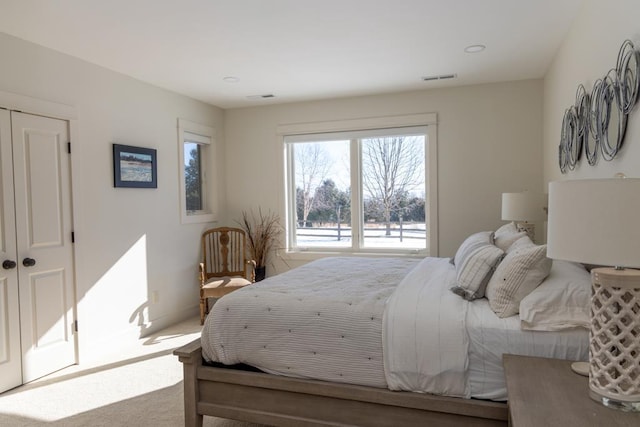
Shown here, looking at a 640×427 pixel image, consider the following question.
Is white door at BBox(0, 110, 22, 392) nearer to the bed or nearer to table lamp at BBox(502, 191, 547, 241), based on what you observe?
the bed

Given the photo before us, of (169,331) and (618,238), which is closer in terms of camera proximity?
(618,238)

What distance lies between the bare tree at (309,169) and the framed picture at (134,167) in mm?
1793

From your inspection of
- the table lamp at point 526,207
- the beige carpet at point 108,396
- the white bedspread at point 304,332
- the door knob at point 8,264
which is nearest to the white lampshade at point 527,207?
the table lamp at point 526,207

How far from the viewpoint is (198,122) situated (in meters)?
5.15

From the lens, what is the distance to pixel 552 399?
138 cm

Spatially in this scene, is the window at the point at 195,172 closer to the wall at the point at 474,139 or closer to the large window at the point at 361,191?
the large window at the point at 361,191

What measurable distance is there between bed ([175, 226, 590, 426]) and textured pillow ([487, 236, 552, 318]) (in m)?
0.01

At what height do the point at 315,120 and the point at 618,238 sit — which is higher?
the point at 315,120

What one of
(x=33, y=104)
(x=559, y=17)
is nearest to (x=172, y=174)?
(x=33, y=104)

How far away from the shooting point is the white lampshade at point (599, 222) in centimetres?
115

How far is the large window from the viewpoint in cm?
497

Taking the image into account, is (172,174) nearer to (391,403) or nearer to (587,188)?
(391,403)

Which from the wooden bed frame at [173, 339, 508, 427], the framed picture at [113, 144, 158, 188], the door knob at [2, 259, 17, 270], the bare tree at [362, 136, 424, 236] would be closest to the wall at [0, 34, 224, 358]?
the framed picture at [113, 144, 158, 188]

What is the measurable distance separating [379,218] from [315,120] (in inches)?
56.3
